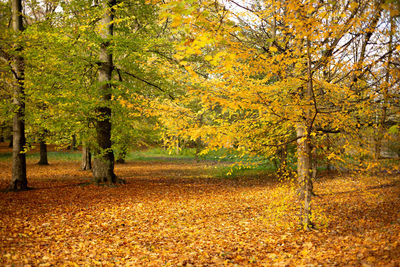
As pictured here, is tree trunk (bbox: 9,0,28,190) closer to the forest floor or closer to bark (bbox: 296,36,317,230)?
the forest floor

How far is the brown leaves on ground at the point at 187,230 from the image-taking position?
A: 172 inches

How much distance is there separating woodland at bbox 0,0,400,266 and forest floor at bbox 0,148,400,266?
44 mm

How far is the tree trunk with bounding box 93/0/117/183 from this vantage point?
10289 millimetres

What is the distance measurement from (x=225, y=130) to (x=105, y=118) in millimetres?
6622

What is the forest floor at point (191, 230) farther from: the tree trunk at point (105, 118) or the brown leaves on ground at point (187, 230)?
the tree trunk at point (105, 118)

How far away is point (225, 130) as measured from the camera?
5.09 m

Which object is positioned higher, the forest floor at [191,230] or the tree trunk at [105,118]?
the tree trunk at [105,118]

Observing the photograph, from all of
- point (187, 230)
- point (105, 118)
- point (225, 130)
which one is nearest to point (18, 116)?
point (105, 118)

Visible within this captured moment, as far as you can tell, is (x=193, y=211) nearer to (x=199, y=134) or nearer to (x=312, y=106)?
(x=199, y=134)

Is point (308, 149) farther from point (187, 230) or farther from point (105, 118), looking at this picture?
point (105, 118)

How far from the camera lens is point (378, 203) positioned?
8.00 m

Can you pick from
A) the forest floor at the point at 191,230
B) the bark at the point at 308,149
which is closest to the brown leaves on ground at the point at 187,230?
the forest floor at the point at 191,230

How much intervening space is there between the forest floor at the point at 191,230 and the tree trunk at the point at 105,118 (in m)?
1.48

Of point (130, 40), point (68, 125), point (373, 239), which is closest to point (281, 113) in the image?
point (373, 239)
